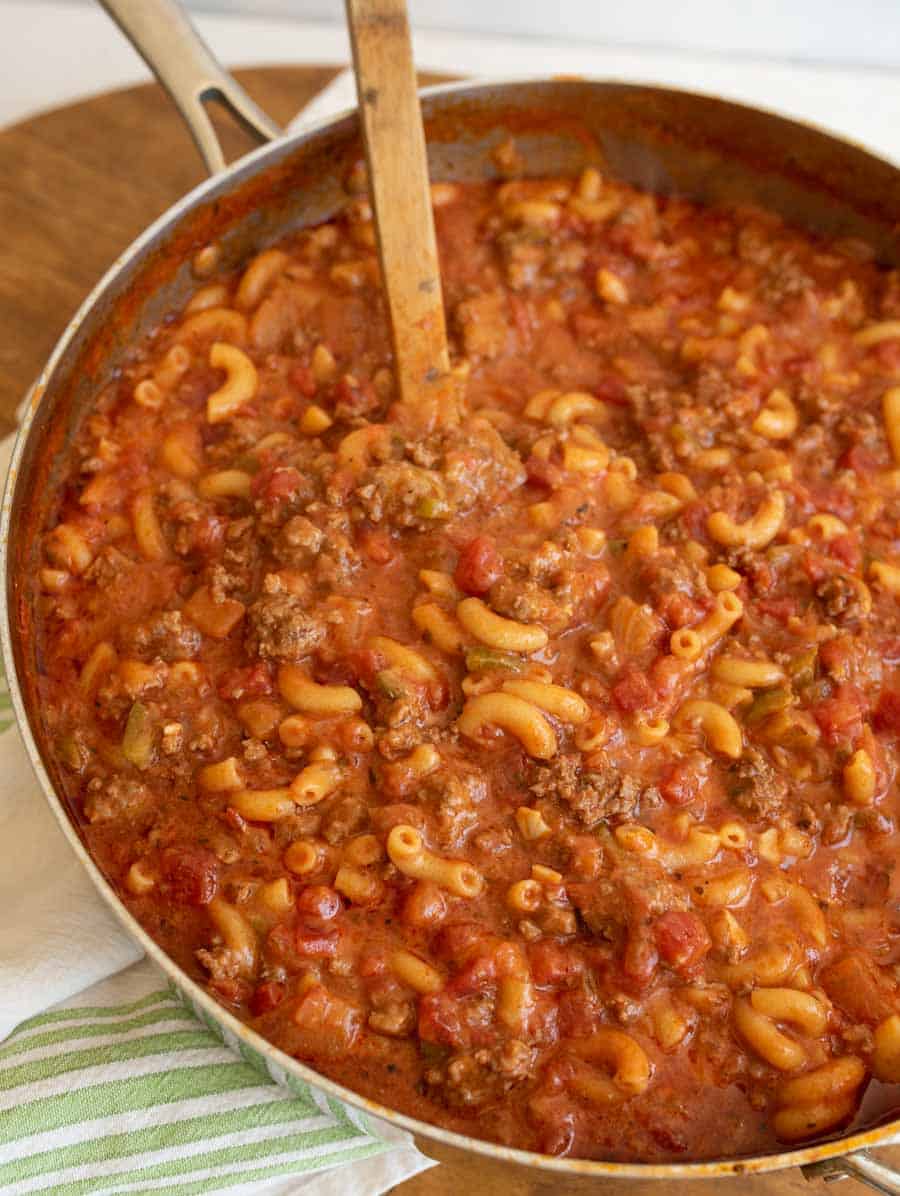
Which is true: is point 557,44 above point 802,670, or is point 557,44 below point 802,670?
above

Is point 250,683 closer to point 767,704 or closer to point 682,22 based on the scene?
point 767,704

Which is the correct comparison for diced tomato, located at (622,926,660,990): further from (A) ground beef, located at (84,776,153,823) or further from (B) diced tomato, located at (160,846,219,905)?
(A) ground beef, located at (84,776,153,823)

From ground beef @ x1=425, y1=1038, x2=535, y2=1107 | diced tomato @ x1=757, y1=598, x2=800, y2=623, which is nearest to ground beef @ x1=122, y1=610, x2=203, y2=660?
ground beef @ x1=425, y1=1038, x2=535, y2=1107

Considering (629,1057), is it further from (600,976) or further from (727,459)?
(727,459)

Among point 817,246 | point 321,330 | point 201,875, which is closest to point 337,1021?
point 201,875

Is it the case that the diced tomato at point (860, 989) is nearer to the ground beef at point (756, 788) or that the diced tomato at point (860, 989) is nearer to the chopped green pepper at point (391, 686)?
the ground beef at point (756, 788)

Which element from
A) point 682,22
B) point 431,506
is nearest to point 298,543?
point 431,506
